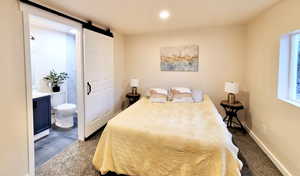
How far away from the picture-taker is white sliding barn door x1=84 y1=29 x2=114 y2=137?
2918mm

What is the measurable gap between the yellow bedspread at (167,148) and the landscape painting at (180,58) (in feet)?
6.05

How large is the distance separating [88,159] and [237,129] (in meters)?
3.00

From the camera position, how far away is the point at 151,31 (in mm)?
3932

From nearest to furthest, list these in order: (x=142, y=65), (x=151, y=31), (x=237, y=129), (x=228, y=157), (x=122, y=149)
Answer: (x=228, y=157) → (x=122, y=149) → (x=237, y=129) → (x=151, y=31) → (x=142, y=65)

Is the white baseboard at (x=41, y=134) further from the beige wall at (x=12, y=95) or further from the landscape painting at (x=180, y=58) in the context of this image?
the landscape painting at (x=180, y=58)

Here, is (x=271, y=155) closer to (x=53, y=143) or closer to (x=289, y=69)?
(x=289, y=69)

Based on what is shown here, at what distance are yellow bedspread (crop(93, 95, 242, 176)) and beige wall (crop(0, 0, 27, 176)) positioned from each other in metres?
0.87

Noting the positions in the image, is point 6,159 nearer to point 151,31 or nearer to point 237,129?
point 151,31

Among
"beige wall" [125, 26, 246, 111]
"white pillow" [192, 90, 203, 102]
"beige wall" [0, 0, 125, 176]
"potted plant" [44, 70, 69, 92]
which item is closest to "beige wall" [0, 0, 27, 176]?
"beige wall" [0, 0, 125, 176]

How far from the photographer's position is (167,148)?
68.7 inches

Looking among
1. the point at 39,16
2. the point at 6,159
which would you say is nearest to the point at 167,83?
the point at 39,16

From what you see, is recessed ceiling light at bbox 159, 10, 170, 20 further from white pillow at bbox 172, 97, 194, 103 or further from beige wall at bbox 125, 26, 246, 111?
white pillow at bbox 172, 97, 194, 103


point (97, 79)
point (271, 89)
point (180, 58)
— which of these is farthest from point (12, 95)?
point (271, 89)

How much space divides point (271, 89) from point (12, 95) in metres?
3.39
